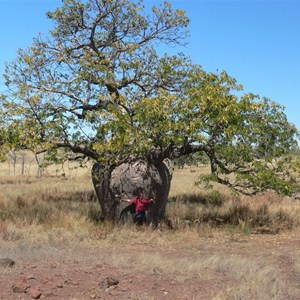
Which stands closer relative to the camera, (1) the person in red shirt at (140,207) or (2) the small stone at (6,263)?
(2) the small stone at (6,263)

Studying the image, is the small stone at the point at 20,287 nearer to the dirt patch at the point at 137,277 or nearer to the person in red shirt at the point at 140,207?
the dirt patch at the point at 137,277

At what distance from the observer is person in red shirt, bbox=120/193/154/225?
13.4 metres

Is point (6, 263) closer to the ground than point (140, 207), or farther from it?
closer to the ground

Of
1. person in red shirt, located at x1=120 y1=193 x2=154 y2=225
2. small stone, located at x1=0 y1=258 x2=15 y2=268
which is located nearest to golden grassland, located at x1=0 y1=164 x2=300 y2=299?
person in red shirt, located at x1=120 y1=193 x2=154 y2=225

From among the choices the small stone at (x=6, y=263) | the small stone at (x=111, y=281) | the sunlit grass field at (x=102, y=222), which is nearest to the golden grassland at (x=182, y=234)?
the sunlit grass field at (x=102, y=222)

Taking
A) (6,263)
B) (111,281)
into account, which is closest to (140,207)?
Result: (6,263)

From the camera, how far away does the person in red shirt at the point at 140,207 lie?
1338 cm

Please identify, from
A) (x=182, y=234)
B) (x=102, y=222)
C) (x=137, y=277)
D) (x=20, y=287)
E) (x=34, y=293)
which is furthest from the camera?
(x=102, y=222)

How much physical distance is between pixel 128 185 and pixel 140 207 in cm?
78

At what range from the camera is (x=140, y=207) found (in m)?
13.4

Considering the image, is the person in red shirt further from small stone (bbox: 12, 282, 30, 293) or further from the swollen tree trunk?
small stone (bbox: 12, 282, 30, 293)

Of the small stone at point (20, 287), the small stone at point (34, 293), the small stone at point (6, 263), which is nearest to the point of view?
the small stone at point (34, 293)

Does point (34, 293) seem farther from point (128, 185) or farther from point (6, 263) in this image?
point (128, 185)

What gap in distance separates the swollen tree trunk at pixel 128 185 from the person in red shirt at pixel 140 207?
190 mm
